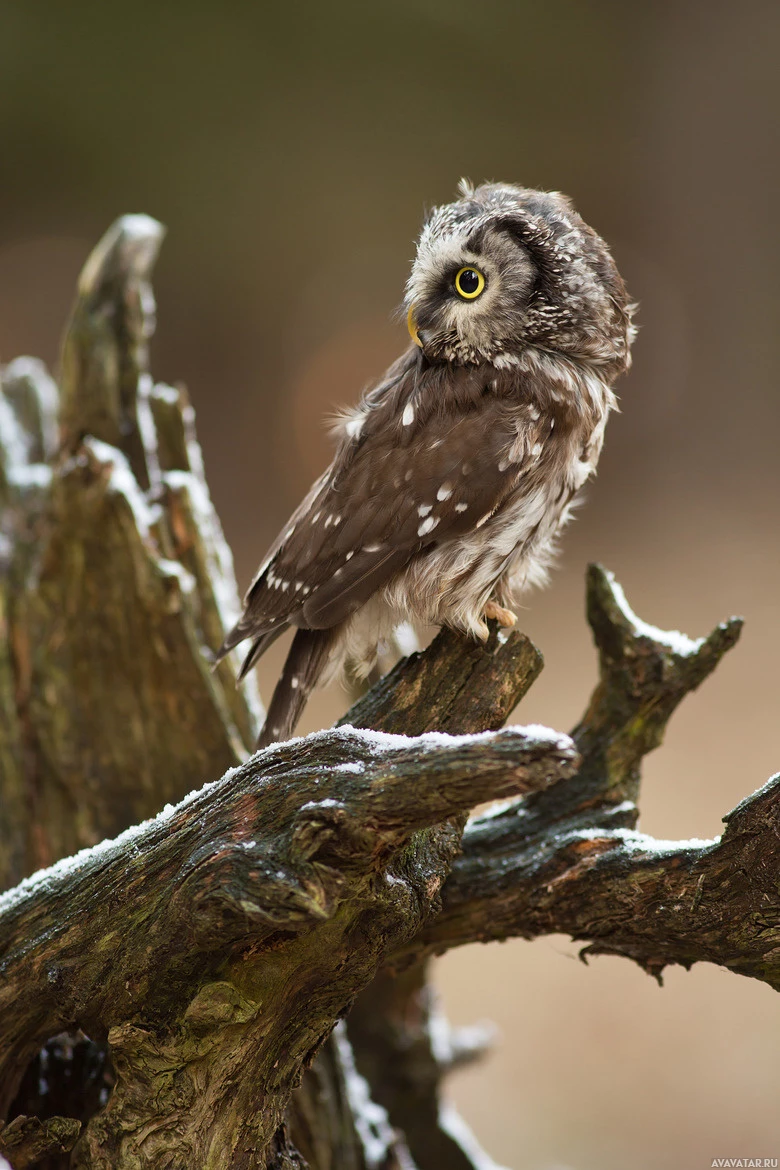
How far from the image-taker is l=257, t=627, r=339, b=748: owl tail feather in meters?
1.98

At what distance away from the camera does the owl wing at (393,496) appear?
71.3 inches

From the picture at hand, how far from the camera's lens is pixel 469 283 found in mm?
1825

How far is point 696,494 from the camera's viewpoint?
6.20m

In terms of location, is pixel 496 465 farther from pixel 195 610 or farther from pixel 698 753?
pixel 698 753

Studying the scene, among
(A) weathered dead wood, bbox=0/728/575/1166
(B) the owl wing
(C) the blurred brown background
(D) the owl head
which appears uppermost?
(C) the blurred brown background

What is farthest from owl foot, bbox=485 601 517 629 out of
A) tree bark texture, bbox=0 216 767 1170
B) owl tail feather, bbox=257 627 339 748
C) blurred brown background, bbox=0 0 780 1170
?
blurred brown background, bbox=0 0 780 1170

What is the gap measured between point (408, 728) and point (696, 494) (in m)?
4.96

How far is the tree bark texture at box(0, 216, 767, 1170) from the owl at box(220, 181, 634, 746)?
16 cm

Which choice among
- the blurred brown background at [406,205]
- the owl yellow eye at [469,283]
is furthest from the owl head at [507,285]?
the blurred brown background at [406,205]

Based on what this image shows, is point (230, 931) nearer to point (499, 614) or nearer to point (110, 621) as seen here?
point (499, 614)

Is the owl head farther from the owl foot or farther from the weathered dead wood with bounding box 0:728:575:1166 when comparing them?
the weathered dead wood with bounding box 0:728:575:1166

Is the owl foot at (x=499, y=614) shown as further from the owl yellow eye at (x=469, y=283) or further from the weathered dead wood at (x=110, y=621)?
the weathered dead wood at (x=110, y=621)

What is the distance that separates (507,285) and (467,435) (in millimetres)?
295

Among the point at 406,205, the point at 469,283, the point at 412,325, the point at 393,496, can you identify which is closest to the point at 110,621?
the point at 393,496
